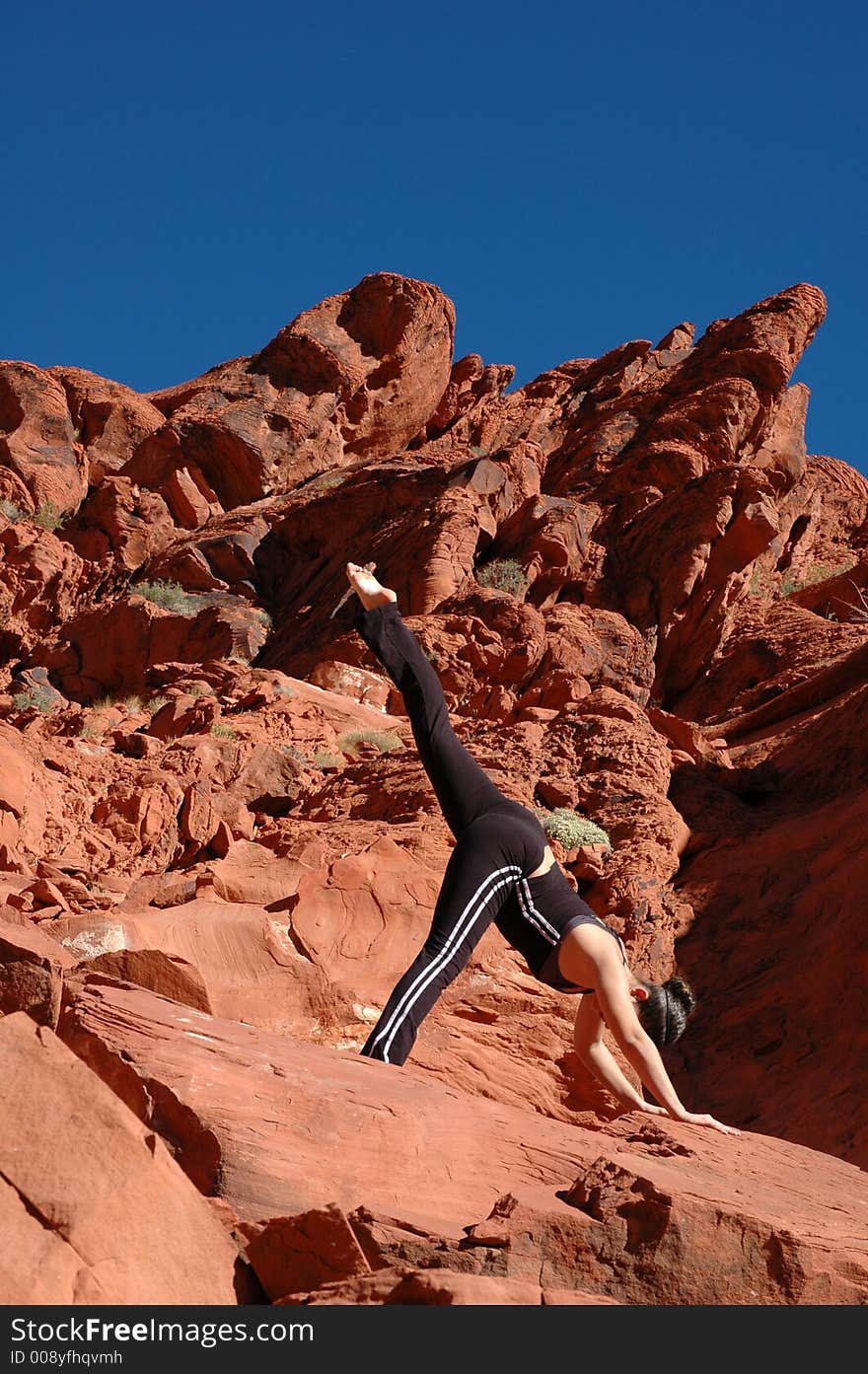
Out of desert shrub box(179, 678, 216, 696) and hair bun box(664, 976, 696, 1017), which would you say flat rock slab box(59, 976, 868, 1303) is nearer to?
hair bun box(664, 976, 696, 1017)

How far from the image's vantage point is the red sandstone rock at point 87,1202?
3467 mm

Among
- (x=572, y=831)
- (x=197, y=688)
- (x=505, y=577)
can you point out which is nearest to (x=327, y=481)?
(x=505, y=577)

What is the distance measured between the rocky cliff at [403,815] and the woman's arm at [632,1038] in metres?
0.20

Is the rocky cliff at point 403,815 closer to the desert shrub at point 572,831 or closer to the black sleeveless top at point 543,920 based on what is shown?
the desert shrub at point 572,831

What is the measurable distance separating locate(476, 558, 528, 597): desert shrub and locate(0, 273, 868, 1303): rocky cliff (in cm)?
8

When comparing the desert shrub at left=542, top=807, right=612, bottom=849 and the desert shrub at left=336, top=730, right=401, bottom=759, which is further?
the desert shrub at left=336, top=730, right=401, bottom=759

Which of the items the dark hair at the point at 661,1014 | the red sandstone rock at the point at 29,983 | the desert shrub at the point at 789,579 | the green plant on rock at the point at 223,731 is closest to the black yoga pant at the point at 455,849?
the dark hair at the point at 661,1014

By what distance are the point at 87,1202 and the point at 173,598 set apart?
67.9ft

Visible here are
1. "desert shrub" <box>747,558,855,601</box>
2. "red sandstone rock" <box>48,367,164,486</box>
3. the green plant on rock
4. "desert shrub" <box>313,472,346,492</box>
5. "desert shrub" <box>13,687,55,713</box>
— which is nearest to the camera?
the green plant on rock

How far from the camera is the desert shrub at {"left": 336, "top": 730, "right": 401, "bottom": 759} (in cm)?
1418

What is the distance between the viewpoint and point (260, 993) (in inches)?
289

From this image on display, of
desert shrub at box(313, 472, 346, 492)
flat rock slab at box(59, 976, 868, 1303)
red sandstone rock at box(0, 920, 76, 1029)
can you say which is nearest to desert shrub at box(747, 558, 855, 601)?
desert shrub at box(313, 472, 346, 492)

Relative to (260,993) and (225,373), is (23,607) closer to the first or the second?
(225,373)

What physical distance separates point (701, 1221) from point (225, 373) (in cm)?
3085
